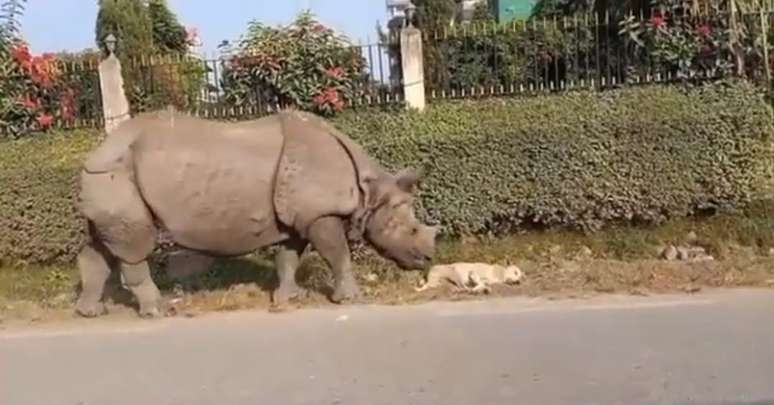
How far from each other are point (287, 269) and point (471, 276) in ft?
4.54

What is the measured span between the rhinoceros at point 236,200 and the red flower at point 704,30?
15.1ft

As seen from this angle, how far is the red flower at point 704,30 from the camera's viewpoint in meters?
11.2

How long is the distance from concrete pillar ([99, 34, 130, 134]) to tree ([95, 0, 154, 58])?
2108mm

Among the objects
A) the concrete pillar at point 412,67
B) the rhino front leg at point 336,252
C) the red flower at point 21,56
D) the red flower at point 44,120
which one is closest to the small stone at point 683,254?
the rhino front leg at point 336,252

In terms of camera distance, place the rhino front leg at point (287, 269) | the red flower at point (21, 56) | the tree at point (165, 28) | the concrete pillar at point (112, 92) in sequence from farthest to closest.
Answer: the tree at point (165, 28), the red flower at point (21, 56), the concrete pillar at point (112, 92), the rhino front leg at point (287, 269)

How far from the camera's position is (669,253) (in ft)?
30.3

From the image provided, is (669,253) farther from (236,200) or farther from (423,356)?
(236,200)

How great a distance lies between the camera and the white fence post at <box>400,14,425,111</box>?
1143cm

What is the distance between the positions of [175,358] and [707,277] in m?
3.94

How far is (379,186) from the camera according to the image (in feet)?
25.9

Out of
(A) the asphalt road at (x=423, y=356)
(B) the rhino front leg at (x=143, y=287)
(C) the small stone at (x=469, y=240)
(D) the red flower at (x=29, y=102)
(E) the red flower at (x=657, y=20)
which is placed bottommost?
(A) the asphalt road at (x=423, y=356)

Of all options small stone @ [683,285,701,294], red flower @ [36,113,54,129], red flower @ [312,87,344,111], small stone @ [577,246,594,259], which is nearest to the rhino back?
small stone @ [683,285,701,294]

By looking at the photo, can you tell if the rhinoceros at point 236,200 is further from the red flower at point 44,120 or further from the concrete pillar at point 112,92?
the red flower at point 44,120

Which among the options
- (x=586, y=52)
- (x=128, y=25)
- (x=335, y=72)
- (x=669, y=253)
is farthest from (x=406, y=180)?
(x=128, y=25)
